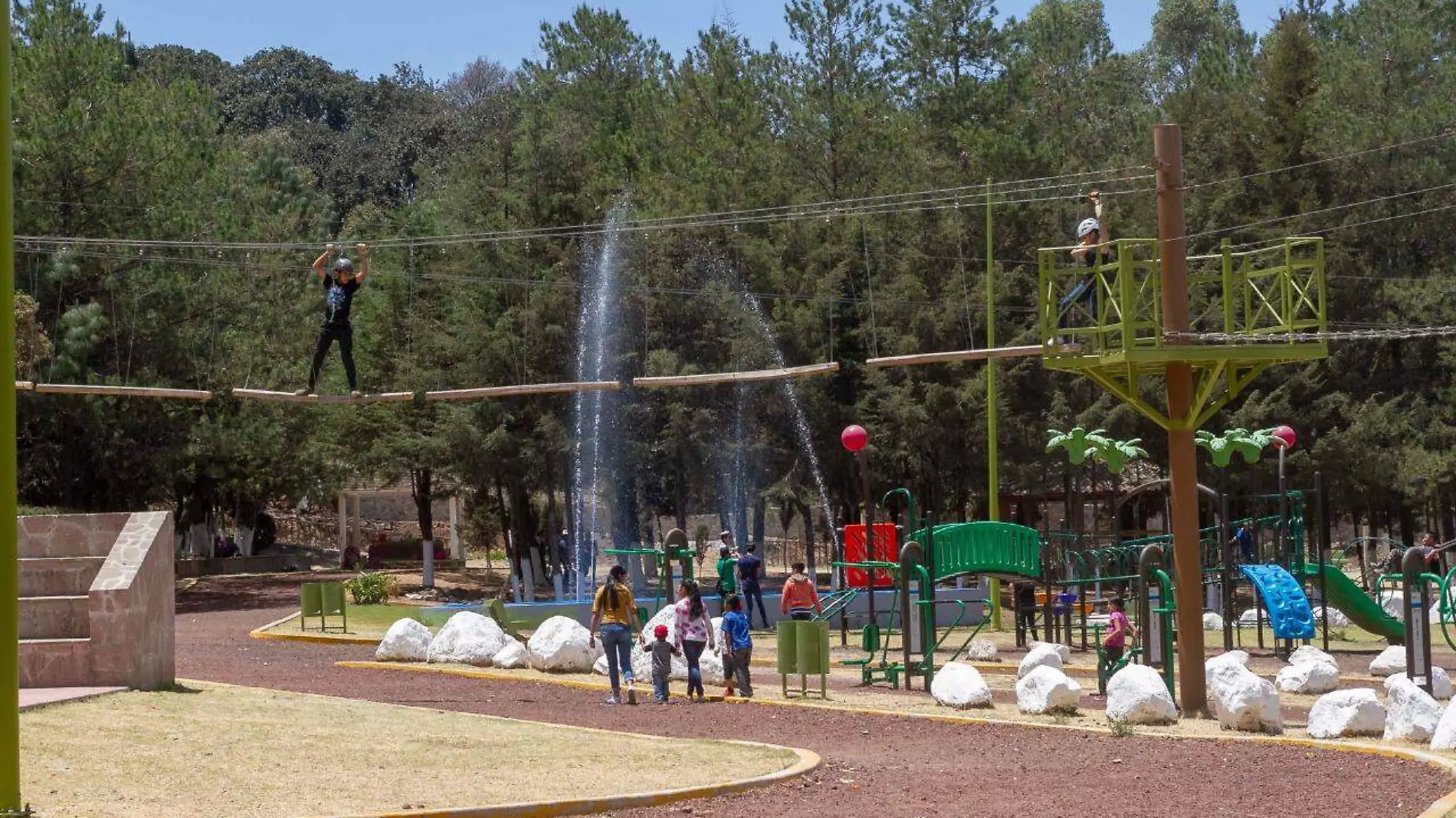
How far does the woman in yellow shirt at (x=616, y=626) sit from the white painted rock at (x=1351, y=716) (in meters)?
7.68

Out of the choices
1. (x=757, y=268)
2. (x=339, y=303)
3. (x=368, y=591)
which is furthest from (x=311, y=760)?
(x=757, y=268)

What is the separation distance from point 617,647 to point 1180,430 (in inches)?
274

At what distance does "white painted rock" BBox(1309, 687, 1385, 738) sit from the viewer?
15.9m

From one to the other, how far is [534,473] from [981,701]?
2609 centimetres

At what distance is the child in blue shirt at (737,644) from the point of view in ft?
67.2

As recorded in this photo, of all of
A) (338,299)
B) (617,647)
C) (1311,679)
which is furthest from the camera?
(338,299)

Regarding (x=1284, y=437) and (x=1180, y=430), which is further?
(x=1284, y=437)

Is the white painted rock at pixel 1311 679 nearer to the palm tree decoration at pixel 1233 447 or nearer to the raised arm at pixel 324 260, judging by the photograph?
the palm tree decoration at pixel 1233 447

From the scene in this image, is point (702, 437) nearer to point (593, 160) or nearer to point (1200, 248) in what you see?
point (593, 160)

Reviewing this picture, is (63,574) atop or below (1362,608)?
atop

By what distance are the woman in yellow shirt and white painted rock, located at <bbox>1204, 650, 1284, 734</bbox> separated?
6.68 metres

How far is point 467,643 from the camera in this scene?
81.4ft

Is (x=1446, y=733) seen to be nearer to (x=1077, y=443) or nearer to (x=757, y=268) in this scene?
(x=1077, y=443)

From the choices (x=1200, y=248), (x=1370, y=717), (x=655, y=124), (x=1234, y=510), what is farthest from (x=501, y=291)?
(x=1370, y=717)
